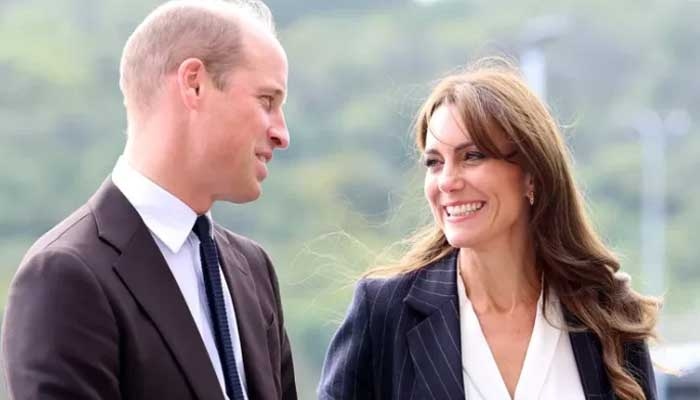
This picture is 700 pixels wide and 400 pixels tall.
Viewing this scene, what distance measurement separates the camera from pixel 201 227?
2.32 meters

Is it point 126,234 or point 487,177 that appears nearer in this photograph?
point 126,234

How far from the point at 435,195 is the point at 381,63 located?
12.7 metres

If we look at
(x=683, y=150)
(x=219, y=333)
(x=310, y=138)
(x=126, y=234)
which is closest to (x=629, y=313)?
(x=219, y=333)

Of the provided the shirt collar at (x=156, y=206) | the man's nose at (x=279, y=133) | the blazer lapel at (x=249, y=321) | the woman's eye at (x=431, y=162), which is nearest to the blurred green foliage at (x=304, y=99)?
the woman's eye at (x=431, y=162)

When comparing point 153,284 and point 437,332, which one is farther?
point 437,332

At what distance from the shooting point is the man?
6.54 ft

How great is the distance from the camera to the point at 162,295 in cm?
216

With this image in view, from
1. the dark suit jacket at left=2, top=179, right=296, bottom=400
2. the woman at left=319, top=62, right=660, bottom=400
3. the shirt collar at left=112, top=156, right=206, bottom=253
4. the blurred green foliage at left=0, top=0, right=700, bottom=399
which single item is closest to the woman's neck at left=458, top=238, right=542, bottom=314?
the woman at left=319, top=62, right=660, bottom=400

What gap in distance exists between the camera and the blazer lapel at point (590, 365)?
288 cm

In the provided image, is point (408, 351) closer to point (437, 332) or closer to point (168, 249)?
point (437, 332)

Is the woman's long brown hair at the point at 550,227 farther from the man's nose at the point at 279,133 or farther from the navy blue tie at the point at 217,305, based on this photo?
the navy blue tie at the point at 217,305

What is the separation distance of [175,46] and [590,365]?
1.31m

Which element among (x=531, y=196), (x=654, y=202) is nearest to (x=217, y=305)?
(x=531, y=196)

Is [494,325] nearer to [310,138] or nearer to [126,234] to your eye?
[126,234]
